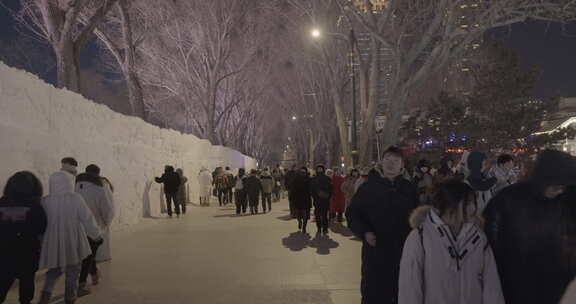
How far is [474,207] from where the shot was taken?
132 inches

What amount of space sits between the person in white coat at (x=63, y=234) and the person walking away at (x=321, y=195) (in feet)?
22.5

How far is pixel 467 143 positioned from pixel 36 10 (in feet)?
88.7

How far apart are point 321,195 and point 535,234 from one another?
8758 millimetres

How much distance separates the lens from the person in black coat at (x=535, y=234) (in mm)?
3199

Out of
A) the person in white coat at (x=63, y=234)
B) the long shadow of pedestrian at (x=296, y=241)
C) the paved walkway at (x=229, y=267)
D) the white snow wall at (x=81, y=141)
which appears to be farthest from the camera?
the long shadow of pedestrian at (x=296, y=241)

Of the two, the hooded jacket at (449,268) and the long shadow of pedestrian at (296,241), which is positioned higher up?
the hooded jacket at (449,268)

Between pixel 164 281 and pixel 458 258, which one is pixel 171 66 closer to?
pixel 164 281

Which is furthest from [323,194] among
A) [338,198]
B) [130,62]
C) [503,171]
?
[130,62]

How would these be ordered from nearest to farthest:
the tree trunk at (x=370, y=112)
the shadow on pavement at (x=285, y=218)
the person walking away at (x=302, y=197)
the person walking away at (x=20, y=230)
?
the person walking away at (x=20, y=230)
the person walking away at (x=302, y=197)
the shadow on pavement at (x=285, y=218)
the tree trunk at (x=370, y=112)

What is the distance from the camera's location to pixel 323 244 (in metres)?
10.9

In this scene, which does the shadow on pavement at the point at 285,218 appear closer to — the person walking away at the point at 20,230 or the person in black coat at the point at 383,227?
the person walking away at the point at 20,230

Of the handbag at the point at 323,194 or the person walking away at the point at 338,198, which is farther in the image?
the person walking away at the point at 338,198

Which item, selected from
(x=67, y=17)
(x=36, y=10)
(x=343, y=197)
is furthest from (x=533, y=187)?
(x=36, y=10)

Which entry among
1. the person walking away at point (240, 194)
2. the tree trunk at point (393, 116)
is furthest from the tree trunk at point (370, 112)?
the person walking away at point (240, 194)
